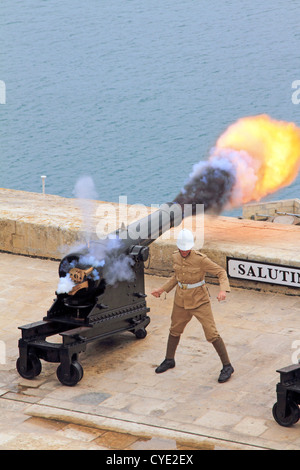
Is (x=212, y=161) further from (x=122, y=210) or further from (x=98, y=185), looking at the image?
(x=98, y=185)

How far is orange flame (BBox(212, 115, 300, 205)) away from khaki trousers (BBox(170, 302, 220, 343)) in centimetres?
330

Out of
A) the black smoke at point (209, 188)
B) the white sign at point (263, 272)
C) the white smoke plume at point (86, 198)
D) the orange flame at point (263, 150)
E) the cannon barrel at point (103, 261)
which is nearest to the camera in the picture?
the cannon barrel at point (103, 261)

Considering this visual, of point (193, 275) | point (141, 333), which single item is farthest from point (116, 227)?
point (193, 275)

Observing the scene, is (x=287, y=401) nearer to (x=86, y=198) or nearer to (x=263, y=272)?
(x=263, y=272)

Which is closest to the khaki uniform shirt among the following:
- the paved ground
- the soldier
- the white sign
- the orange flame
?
the soldier

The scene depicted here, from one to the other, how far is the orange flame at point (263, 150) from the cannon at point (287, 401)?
440 cm

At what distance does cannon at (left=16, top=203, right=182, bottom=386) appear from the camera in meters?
8.46

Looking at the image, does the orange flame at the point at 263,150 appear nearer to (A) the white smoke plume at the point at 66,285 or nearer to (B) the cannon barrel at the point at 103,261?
(B) the cannon barrel at the point at 103,261

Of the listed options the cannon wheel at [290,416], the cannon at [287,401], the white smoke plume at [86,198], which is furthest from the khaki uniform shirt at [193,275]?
the cannon wheel at [290,416]

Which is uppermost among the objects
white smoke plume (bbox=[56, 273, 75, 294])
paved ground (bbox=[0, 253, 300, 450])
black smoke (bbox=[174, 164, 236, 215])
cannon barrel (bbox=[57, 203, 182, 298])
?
black smoke (bbox=[174, 164, 236, 215])

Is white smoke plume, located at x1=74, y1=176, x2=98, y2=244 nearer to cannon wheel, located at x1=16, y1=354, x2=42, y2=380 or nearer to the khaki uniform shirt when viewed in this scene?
the khaki uniform shirt

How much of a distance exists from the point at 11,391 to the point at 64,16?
44.1m

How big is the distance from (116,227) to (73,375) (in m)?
3.96

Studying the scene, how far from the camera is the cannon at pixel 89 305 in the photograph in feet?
27.8
